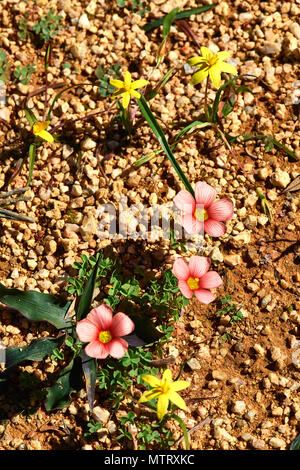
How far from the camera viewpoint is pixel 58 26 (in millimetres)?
3322

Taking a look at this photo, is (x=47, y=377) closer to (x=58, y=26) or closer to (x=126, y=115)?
(x=126, y=115)

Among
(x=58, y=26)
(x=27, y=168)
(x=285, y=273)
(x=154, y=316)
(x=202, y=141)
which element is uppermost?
(x=58, y=26)

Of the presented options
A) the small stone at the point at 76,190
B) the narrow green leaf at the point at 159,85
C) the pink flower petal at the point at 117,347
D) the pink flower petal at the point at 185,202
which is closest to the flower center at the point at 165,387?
the pink flower petal at the point at 117,347

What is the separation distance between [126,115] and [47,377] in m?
1.43

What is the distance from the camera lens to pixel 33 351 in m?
2.60

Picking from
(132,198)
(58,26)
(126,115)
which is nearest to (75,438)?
(132,198)

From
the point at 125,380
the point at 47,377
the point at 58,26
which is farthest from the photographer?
the point at 58,26

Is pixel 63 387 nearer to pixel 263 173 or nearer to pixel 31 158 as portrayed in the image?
pixel 31 158

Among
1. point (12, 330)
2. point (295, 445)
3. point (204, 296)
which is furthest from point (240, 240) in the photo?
point (12, 330)

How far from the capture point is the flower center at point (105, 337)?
98.5 inches

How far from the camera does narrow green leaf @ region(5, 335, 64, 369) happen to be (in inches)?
101

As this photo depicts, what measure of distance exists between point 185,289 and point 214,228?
1.17ft

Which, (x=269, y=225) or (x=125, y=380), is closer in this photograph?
Result: (x=125, y=380)

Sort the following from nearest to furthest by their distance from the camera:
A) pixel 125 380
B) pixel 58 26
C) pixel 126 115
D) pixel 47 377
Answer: pixel 125 380 → pixel 47 377 → pixel 126 115 → pixel 58 26
